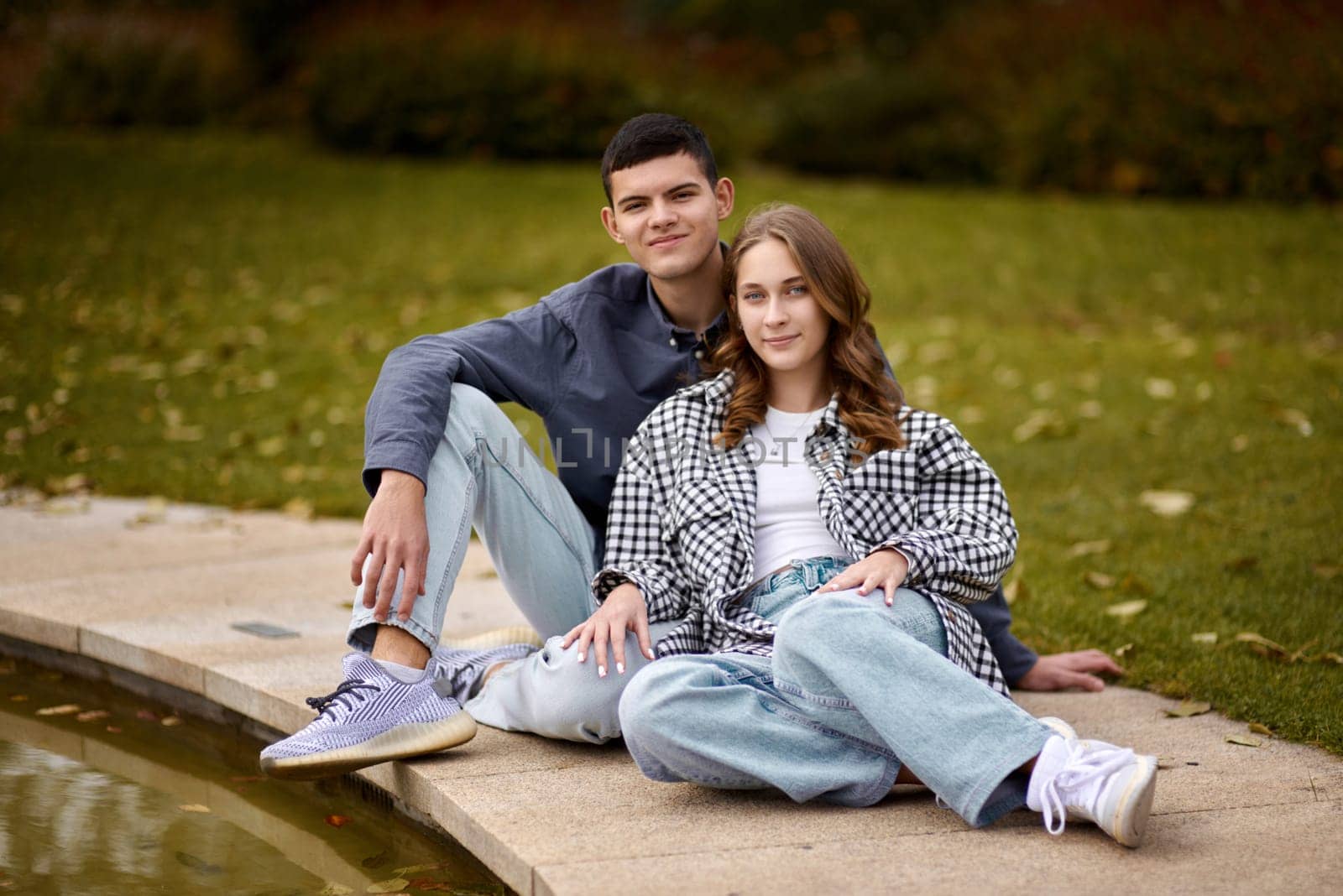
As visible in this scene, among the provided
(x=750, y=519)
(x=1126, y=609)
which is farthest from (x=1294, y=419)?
(x=750, y=519)

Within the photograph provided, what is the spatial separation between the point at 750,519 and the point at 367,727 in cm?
86

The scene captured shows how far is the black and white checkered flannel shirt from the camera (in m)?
2.66

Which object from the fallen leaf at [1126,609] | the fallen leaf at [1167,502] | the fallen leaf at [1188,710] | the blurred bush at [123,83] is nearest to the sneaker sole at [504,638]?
the fallen leaf at [1188,710]

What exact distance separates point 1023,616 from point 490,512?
1.70 m

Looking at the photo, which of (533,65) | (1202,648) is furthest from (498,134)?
(1202,648)

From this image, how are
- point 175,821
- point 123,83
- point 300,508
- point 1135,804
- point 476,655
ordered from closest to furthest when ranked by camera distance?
point 1135,804 < point 175,821 < point 476,655 < point 300,508 < point 123,83

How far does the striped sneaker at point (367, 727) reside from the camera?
2555 millimetres

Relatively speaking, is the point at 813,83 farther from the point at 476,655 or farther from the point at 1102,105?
the point at 476,655

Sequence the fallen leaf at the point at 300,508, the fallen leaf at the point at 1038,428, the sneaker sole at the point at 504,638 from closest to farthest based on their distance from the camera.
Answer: the sneaker sole at the point at 504,638
the fallen leaf at the point at 300,508
the fallen leaf at the point at 1038,428

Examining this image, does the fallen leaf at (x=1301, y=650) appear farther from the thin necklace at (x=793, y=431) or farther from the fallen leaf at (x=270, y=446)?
the fallen leaf at (x=270, y=446)

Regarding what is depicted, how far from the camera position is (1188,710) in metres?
3.11

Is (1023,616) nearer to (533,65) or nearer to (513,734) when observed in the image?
(513,734)

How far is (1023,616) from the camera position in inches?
153

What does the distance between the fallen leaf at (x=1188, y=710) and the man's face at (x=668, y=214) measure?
1470 millimetres
